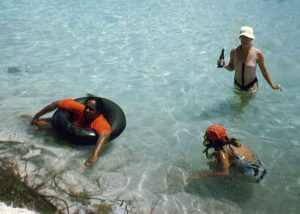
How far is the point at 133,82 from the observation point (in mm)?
8367

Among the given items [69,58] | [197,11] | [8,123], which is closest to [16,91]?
[8,123]

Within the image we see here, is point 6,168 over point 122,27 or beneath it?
over

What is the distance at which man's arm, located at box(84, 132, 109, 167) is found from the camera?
17.7 feet

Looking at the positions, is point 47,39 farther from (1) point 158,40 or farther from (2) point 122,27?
(1) point 158,40

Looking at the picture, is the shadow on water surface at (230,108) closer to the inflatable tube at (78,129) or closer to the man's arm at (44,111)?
the inflatable tube at (78,129)

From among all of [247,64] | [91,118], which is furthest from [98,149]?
[247,64]

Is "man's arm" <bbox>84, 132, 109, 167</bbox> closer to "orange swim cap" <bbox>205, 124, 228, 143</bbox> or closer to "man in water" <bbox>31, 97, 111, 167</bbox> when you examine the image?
"man in water" <bbox>31, 97, 111, 167</bbox>

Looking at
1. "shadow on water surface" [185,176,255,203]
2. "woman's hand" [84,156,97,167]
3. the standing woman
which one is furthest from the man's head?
the standing woman

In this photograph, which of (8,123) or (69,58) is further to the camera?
(69,58)

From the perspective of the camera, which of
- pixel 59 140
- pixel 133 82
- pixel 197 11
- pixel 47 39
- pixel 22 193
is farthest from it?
pixel 197 11

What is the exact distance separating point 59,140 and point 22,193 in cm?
197

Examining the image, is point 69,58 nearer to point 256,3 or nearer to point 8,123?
point 8,123

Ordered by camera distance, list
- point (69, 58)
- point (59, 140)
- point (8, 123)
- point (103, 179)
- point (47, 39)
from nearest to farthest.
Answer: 1. point (103, 179)
2. point (59, 140)
3. point (8, 123)
4. point (69, 58)
5. point (47, 39)

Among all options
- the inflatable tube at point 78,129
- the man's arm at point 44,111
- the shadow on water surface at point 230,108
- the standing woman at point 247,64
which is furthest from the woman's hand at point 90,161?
the standing woman at point 247,64
